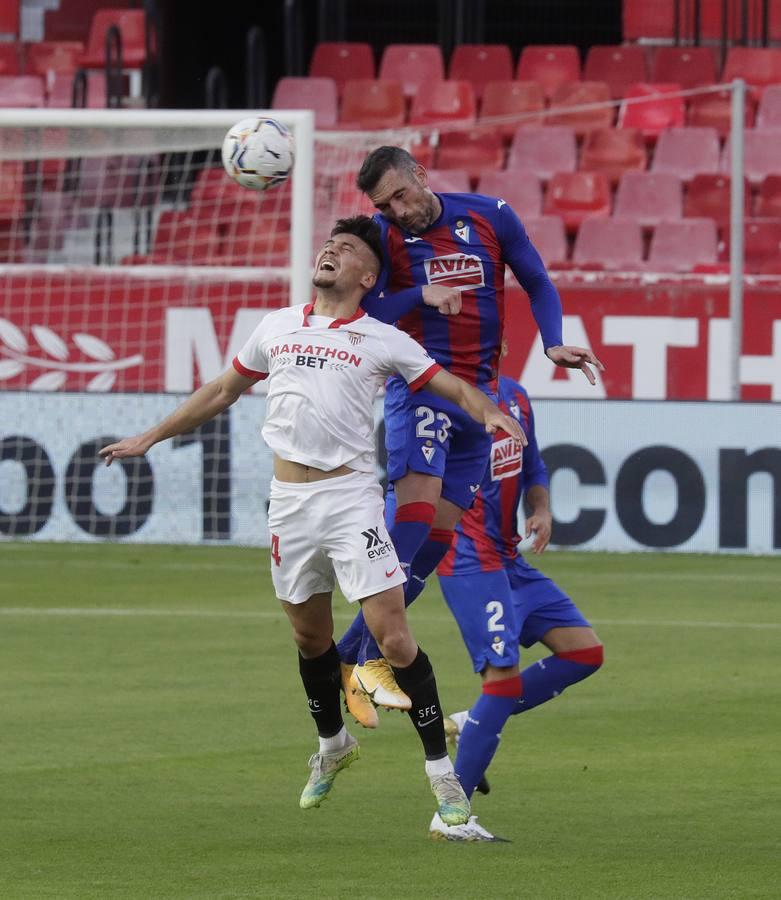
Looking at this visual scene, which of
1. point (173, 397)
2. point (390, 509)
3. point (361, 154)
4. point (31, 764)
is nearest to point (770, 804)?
point (390, 509)

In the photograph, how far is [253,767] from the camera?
23.6 feet

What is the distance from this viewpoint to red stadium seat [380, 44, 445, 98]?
790 inches

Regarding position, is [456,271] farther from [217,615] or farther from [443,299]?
[217,615]

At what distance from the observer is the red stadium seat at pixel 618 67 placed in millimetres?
19938

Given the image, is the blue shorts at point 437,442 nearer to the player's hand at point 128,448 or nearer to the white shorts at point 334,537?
the white shorts at point 334,537

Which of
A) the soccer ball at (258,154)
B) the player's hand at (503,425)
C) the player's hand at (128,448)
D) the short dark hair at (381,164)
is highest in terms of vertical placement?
the soccer ball at (258,154)

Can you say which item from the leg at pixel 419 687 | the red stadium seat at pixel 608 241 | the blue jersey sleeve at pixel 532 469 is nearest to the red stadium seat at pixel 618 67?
the red stadium seat at pixel 608 241

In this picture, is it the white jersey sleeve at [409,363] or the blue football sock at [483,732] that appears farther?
the blue football sock at [483,732]

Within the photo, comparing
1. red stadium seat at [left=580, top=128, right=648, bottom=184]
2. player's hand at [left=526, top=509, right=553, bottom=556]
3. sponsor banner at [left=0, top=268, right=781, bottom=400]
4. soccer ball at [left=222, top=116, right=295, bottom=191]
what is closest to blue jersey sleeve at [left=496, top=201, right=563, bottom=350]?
player's hand at [left=526, top=509, right=553, bottom=556]

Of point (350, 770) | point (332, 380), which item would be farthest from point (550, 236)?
point (332, 380)

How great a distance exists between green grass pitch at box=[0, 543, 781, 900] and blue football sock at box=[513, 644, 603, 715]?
1.16 feet

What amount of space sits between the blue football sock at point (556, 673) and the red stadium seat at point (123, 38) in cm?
1419

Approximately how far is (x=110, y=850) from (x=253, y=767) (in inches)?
55.8

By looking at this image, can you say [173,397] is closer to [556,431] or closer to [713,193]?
[556,431]
